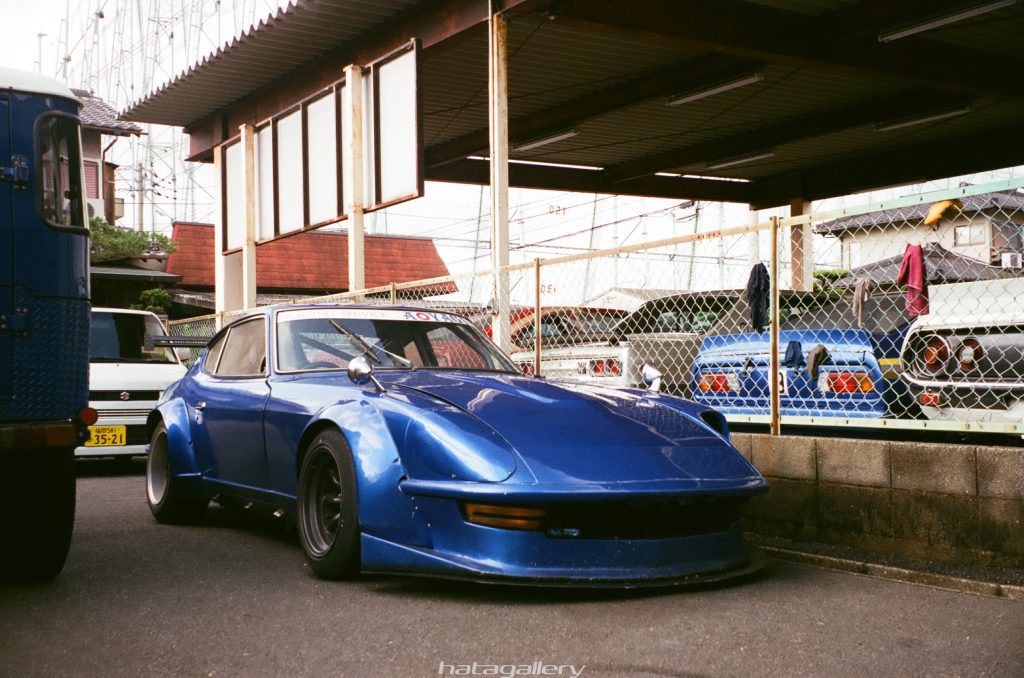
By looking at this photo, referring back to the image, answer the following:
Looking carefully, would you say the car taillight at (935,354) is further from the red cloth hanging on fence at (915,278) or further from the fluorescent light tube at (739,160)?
the fluorescent light tube at (739,160)

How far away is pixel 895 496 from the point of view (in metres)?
5.11

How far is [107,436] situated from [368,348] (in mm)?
5122

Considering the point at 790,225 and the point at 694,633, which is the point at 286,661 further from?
the point at 790,225

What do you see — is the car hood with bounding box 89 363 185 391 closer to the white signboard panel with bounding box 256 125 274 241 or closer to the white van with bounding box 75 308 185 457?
the white van with bounding box 75 308 185 457

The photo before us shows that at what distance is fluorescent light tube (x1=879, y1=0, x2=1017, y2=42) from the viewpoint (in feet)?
36.3

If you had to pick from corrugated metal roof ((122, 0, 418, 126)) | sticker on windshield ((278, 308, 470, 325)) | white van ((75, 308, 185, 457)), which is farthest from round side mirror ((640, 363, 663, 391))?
corrugated metal roof ((122, 0, 418, 126))

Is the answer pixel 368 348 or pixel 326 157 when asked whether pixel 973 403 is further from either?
pixel 326 157

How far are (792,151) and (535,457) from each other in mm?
16557

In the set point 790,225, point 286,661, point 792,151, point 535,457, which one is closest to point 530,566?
point 535,457

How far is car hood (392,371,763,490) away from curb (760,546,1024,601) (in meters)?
0.75

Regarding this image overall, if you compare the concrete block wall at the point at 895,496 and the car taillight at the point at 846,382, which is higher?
the car taillight at the point at 846,382

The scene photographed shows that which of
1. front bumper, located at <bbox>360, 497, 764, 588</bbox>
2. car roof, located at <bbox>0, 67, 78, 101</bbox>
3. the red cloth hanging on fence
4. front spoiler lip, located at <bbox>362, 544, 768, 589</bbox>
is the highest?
car roof, located at <bbox>0, 67, 78, 101</bbox>

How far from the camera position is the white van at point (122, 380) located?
965cm
